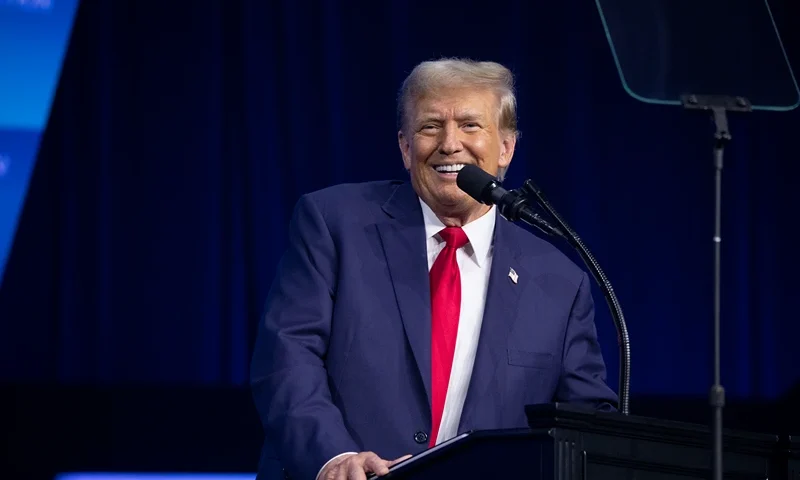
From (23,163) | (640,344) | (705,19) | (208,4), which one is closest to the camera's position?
(705,19)

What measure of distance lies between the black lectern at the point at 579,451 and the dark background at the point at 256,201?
223cm

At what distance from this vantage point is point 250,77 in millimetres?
4141

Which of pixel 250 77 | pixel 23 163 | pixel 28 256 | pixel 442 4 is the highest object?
pixel 442 4

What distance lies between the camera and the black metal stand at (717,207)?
169 centimetres

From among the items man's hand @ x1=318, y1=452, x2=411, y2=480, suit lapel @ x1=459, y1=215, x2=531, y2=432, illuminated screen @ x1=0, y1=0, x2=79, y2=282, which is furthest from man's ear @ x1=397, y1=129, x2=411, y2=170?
illuminated screen @ x1=0, y1=0, x2=79, y2=282

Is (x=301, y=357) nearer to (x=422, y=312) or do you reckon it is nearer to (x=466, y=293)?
(x=422, y=312)

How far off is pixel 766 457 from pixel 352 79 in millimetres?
2627

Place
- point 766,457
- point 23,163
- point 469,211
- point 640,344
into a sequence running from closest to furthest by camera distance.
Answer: point 766,457, point 469,211, point 23,163, point 640,344

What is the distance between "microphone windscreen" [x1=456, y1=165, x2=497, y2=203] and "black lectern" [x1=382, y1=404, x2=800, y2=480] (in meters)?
0.52

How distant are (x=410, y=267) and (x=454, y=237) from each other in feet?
0.44

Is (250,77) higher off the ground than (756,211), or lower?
higher

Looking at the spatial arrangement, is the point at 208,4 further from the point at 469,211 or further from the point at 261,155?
the point at 469,211

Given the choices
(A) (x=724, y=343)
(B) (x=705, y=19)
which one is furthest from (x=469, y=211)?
(A) (x=724, y=343)

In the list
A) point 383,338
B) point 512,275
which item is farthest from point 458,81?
point 383,338
